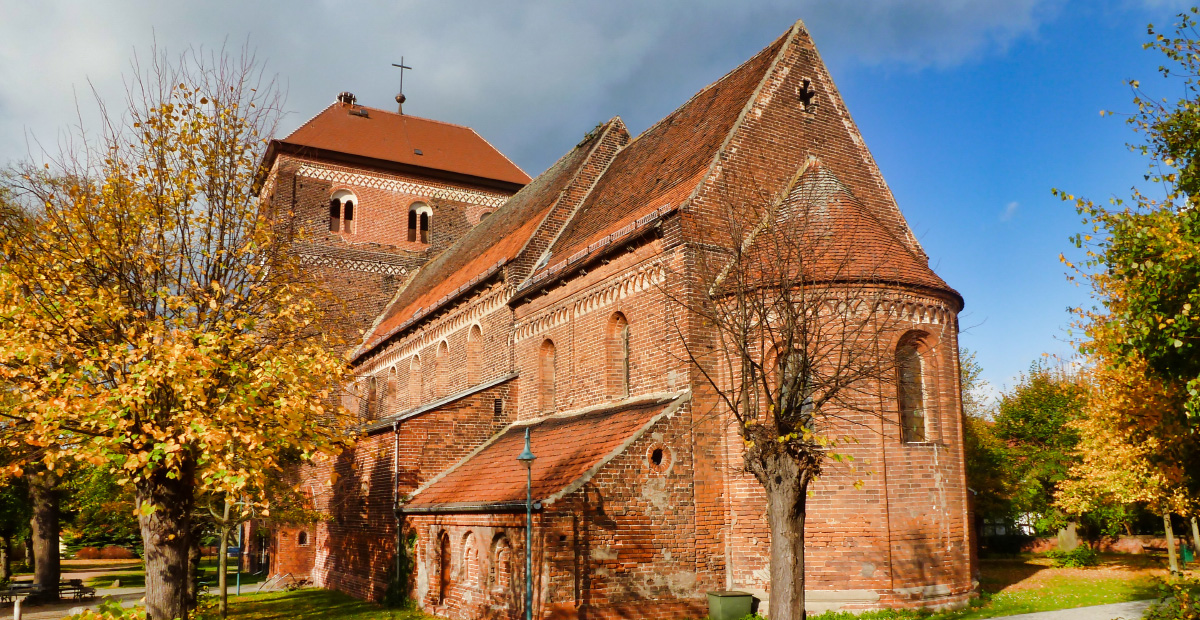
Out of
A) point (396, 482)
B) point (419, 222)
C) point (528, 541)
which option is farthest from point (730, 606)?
point (419, 222)

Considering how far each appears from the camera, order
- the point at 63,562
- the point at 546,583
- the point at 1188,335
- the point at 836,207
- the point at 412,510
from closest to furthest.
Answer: the point at 1188,335, the point at 546,583, the point at 836,207, the point at 412,510, the point at 63,562

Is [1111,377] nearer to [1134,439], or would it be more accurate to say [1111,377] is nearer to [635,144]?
[1134,439]

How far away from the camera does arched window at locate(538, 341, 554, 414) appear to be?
19906 millimetres

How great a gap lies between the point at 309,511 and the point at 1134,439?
19.2 metres

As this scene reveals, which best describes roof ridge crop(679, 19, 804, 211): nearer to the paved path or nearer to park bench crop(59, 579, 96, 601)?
the paved path

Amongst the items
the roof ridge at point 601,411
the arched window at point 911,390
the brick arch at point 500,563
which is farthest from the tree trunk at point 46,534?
the arched window at point 911,390

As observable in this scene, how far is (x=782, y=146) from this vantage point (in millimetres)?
18422

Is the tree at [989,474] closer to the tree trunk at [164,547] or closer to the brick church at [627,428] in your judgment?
the brick church at [627,428]

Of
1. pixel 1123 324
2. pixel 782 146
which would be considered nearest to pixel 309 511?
pixel 782 146

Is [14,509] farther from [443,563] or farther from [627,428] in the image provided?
[627,428]

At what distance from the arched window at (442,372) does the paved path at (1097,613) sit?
15531 mm

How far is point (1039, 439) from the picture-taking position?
1446 inches

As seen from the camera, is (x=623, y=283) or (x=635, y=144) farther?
(x=635, y=144)

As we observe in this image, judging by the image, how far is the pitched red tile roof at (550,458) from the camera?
14.6m
